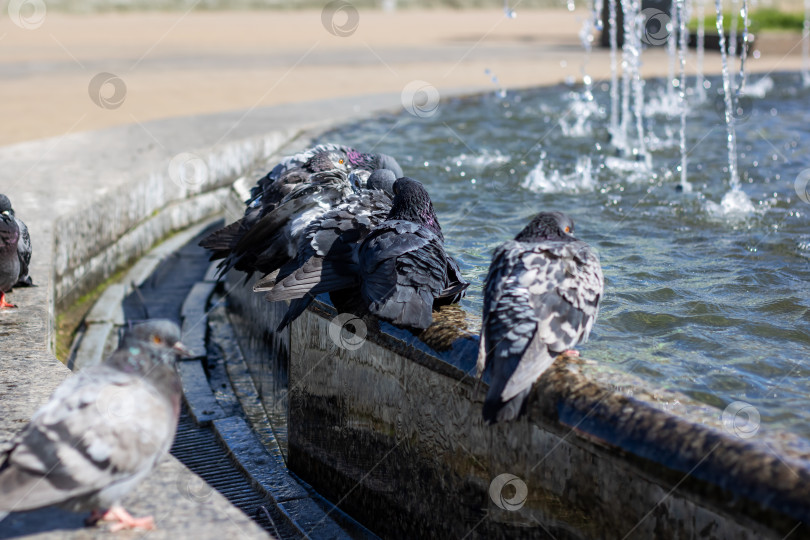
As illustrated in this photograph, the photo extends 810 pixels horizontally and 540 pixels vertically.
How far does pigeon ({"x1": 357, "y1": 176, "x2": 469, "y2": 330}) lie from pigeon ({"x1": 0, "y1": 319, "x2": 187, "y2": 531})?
94cm

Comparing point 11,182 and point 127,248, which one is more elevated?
point 11,182

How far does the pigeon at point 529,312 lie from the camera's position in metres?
2.76

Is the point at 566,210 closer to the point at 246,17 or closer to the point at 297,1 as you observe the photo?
the point at 246,17

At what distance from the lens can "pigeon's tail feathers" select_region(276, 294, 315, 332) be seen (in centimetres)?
377

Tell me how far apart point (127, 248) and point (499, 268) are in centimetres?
449

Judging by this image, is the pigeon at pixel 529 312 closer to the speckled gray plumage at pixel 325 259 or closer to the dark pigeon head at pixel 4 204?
the speckled gray plumage at pixel 325 259

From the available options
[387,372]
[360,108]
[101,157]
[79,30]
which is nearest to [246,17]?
[79,30]

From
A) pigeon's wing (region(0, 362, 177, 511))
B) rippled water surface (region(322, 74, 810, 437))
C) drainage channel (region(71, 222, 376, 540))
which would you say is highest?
pigeon's wing (region(0, 362, 177, 511))

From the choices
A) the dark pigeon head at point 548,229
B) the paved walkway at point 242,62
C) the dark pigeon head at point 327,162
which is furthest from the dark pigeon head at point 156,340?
the paved walkway at point 242,62

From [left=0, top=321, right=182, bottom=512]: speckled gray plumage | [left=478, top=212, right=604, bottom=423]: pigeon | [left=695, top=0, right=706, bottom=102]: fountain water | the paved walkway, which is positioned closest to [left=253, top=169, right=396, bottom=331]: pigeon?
[left=478, top=212, right=604, bottom=423]: pigeon

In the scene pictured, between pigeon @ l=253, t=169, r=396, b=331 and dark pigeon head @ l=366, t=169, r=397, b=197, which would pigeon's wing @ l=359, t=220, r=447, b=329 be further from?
dark pigeon head @ l=366, t=169, r=397, b=197

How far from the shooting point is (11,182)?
6.62 meters

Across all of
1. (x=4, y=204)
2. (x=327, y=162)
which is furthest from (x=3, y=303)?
(x=327, y=162)

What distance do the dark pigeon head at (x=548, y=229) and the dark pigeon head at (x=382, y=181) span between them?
62.1 inches
